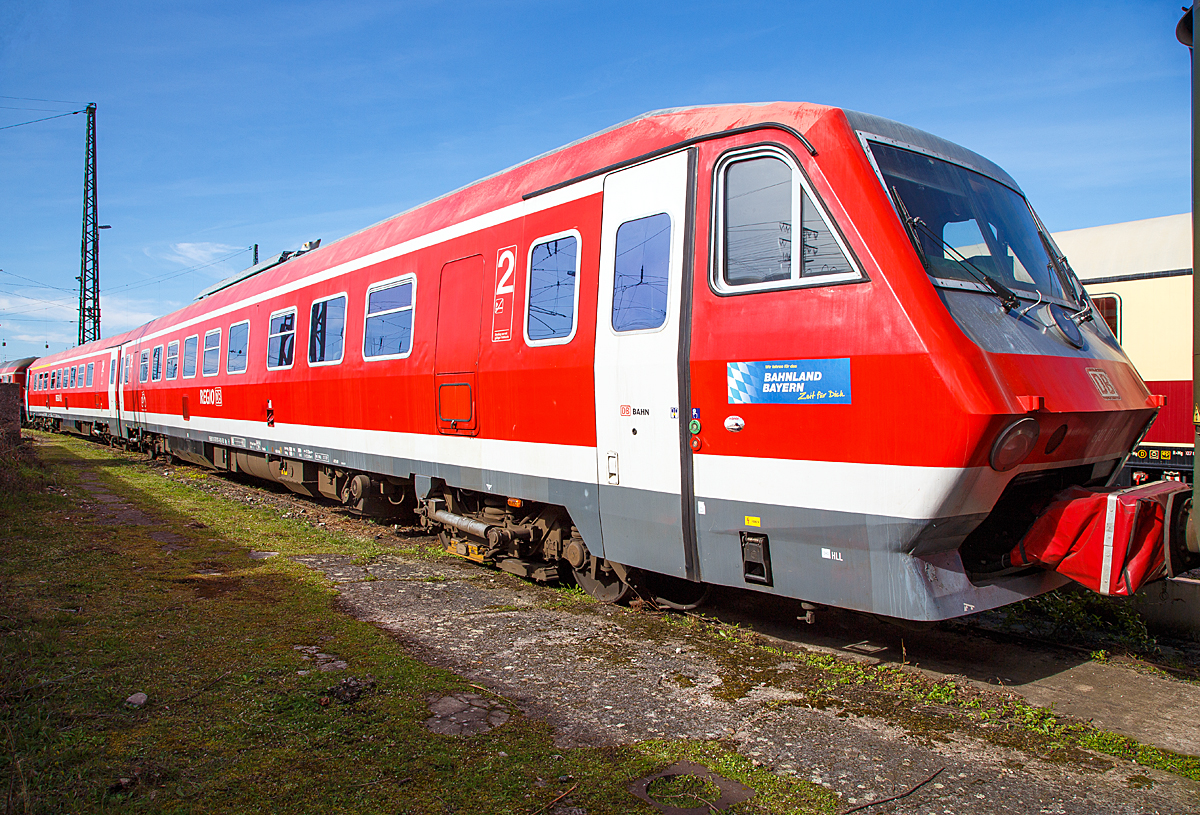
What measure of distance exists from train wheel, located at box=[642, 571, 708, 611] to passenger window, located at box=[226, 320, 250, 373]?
9.42 metres

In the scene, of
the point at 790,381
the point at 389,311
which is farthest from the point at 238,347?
the point at 790,381

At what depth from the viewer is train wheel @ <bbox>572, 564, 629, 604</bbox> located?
6.05 metres

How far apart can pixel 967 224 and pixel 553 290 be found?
294 centimetres

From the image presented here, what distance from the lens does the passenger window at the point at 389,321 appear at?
26.7ft

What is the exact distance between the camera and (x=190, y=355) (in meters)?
16.0

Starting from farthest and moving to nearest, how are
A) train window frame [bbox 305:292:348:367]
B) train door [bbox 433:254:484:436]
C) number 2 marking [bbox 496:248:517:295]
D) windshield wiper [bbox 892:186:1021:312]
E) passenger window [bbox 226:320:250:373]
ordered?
passenger window [bbox 226:320:250:373] < train window frame [bbox 305:292:348:367] < train door [bbox 433:254:484:436] < number 2 marking [bbox 496:248:517:295] < windshield wiper [bbox 892:186:1021:312]

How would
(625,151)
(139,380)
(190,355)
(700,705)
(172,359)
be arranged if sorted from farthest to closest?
1. (139,380)
2. (172,359)
3. (190,355)
4. (625,151)
5. (700,705)

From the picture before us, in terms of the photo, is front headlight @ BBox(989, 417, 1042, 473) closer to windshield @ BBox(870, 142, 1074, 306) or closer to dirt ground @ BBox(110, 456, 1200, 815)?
windshield @ BBox(870, 142, 1074, 306)

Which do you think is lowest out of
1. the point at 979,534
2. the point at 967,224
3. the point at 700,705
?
the point at 700,705

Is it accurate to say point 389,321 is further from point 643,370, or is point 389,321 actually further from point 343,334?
point 643,370

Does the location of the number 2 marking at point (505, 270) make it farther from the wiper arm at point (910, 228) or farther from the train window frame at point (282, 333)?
the train window frame at point (282, 333)

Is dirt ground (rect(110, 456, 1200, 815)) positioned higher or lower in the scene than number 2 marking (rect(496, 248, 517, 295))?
lower

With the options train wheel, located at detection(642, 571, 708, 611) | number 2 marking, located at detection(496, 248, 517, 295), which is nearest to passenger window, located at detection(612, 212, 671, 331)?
number 2 marking, located at detection(496, 248, 517, 295)

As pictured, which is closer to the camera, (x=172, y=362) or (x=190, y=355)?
(x=190, y=355)
